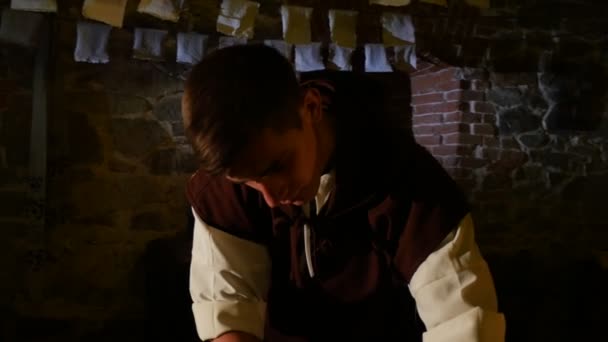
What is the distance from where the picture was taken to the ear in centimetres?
90

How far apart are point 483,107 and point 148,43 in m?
1.74

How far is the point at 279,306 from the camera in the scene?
1.15m

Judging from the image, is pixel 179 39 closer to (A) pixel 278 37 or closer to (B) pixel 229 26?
(B) pixel 229 26

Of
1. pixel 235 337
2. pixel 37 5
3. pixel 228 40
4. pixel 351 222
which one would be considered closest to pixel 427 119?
pixel 228 40

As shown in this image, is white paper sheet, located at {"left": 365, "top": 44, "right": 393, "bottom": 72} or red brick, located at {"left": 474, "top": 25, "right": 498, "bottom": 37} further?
red brick, located at {"left": 474, "top": 25, "right": 498, "bottom": 37}

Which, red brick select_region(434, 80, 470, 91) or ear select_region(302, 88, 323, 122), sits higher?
red brick select_region(434, 80, 470, 91)

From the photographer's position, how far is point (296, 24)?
102 inches

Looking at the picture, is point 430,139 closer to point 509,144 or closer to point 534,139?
point 509,144

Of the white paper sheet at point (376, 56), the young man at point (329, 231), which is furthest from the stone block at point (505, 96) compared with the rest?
the young man at point (329, 231)

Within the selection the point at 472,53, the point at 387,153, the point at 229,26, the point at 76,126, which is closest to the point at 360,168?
the point at 387,153

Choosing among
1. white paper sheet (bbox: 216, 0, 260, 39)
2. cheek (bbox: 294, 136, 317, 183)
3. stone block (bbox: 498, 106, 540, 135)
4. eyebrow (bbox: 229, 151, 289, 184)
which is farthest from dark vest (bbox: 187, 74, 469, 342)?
stone block (bbox: 498, 106, 540, 135)

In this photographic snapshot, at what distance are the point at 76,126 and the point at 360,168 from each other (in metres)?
1.94

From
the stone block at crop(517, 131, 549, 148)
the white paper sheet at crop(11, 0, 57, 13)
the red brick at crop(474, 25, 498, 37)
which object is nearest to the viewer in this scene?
the white paper sheet at crop(11, 0, 57, 13)

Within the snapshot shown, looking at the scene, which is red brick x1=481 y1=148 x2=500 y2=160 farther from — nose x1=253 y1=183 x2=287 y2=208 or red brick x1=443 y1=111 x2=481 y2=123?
nose x1=253 y1=183 x2=287 y2=208
